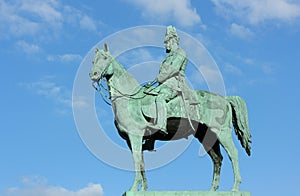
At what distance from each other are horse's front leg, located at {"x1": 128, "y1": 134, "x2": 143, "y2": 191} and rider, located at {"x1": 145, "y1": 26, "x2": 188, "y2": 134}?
1.72 feet

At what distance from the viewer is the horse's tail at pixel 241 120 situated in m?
20.8

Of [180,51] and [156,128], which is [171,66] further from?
[156,128]

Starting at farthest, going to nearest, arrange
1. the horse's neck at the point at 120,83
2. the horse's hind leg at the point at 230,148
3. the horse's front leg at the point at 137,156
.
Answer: the horse's neck at the point at 120,83, the horse's hind leg at the point at 230,148, the horse's front leg at the point at 137,156

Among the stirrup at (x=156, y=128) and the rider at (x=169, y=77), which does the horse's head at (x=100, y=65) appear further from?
the stirrup at (x=156, y=128)

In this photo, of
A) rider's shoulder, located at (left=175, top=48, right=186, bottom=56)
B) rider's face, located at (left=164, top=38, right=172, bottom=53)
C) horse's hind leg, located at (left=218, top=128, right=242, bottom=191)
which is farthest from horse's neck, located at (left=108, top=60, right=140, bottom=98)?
horse's hind leg, located at (left=218, top=128, right=242, bottom=191)

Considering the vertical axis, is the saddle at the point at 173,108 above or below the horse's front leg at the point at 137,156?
above

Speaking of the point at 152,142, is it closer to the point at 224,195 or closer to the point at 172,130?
the point at 172,130

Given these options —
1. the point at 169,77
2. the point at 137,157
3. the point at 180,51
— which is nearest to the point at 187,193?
the point at 137,157

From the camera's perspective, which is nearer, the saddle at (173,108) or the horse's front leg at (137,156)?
the horse's front leg at (137,156)

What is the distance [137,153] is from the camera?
19.9 metres

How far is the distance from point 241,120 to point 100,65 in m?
4.22

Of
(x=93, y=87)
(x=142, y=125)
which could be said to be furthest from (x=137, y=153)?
(x=93, y=87)

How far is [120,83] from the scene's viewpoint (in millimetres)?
20453

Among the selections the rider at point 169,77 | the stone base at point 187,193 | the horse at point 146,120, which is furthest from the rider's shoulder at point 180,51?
the stone base at point 187,193
